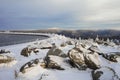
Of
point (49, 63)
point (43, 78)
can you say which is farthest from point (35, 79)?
point (49, 63)

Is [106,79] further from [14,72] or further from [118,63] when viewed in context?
[14,72]

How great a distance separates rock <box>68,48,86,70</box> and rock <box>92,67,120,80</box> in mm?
1220

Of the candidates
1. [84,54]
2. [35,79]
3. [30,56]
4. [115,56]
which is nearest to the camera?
[35,79]

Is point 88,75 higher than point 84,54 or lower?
lower

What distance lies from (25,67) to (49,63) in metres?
1.59

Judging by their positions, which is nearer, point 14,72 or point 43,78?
point 43,78

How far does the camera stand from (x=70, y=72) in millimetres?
16094

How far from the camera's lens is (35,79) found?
48.1ft

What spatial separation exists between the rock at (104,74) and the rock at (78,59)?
1220 millimetres

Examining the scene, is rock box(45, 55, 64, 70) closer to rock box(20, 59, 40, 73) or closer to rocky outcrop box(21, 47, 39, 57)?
rock box(20, 59, 40, 73)

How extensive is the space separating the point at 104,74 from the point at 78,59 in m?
2.33

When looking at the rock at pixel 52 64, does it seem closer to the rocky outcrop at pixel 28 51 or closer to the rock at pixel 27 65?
the rock at pixel 27 65

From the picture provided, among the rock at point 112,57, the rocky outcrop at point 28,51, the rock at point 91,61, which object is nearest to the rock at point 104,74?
the rock at point 91,61

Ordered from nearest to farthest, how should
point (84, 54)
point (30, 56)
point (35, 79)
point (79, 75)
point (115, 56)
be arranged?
point (35, 79) → point (79, 75) → point (84, 54) → point (115, 56) → point (30, 56)
